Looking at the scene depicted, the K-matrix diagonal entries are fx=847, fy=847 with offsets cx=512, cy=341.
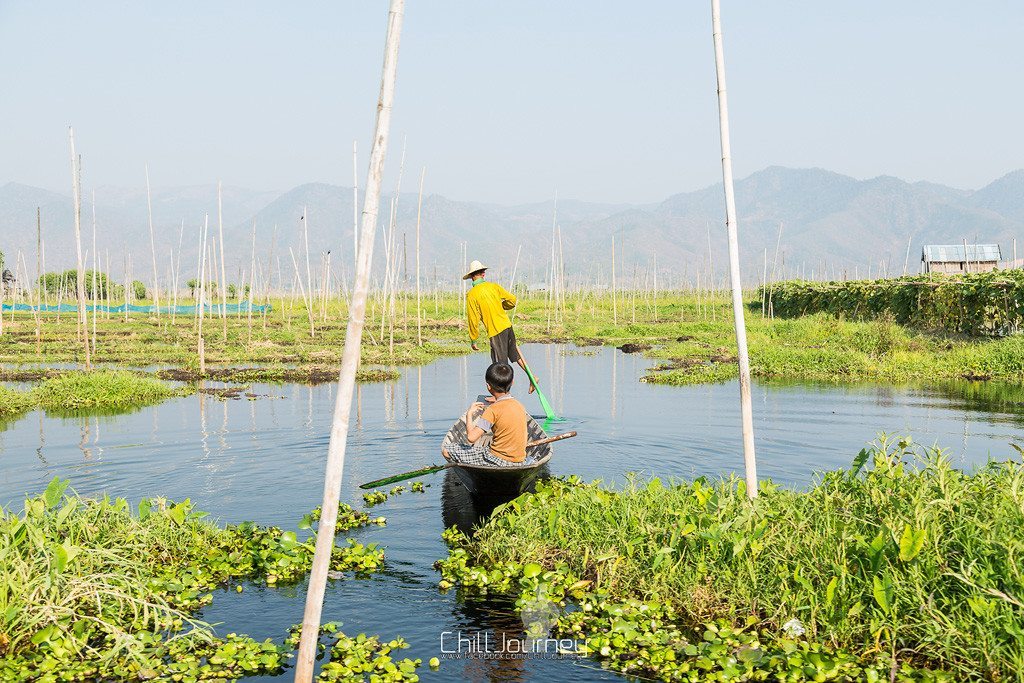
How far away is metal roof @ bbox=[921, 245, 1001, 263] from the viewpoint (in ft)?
142

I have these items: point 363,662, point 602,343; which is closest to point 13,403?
point 363,662

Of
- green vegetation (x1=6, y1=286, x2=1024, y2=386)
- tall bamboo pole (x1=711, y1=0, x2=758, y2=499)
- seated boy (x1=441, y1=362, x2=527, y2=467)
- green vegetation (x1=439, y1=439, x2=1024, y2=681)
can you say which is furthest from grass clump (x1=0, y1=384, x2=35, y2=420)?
tall bamboo pole (x1=711, y1=0, x2=758, y2=499)

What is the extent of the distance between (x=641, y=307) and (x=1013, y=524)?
4689cm

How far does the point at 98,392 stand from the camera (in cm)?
1692

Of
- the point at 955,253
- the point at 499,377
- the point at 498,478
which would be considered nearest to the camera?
the point at 498,478

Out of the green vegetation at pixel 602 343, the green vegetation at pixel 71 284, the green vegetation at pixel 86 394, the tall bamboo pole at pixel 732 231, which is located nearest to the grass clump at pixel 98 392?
the green vegetation at pixel 86 394

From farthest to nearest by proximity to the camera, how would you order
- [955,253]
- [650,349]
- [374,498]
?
[955,253], [650,349], [374,498]

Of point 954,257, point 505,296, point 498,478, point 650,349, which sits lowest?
point 498,478

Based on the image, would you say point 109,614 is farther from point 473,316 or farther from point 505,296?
point 505,296

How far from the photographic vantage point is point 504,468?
26.8ft

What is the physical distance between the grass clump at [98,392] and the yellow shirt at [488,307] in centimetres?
840

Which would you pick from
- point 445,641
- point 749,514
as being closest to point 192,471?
point 445,641

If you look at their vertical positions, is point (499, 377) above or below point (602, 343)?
above

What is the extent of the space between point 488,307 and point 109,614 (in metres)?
7.13
